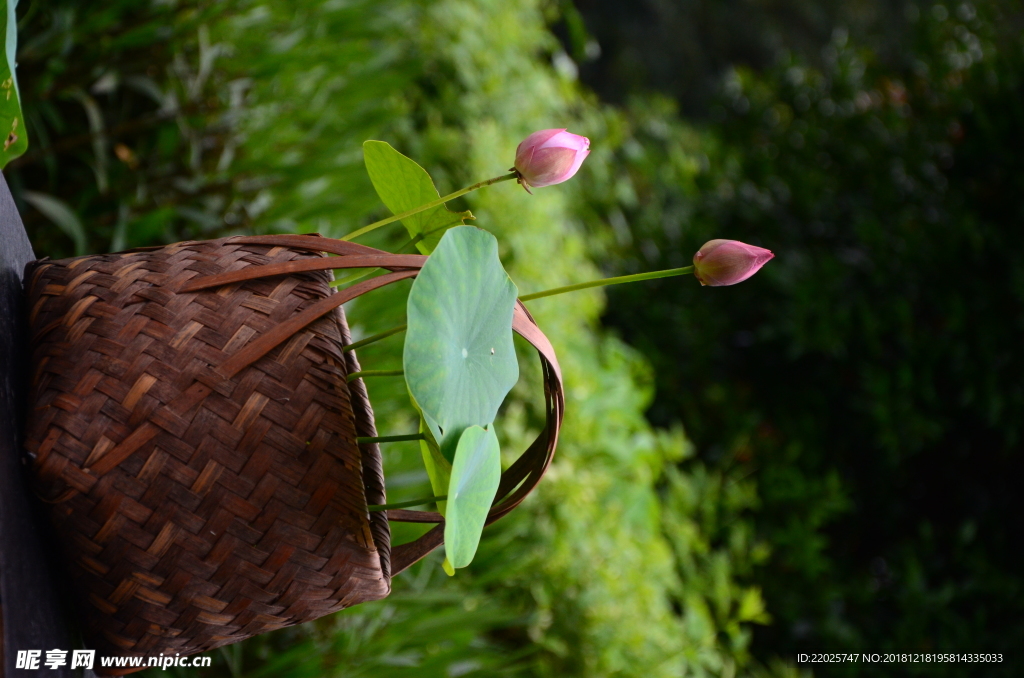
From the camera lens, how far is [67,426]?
35 cm

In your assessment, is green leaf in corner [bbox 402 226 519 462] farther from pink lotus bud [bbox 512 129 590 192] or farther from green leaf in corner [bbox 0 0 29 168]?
green leaf in corner [bbox 0 0 29 168]

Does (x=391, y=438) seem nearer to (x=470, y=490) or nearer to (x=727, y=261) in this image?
(x=470, y=490)

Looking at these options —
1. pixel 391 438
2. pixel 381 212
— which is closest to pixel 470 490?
pixel 391 438

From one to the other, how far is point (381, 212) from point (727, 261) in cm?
98

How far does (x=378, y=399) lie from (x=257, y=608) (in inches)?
23.0

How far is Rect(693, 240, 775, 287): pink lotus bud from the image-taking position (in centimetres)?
40

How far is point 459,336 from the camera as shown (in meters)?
0.37

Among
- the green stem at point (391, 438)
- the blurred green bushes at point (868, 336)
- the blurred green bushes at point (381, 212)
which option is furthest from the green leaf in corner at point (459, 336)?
the blurred green bushes at point (868, 336)

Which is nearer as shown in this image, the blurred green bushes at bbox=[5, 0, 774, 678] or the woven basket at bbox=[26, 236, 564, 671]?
the woven basket at bbox=[26, 236, 564, 671]

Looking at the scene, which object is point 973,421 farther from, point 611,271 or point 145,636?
point 145,636

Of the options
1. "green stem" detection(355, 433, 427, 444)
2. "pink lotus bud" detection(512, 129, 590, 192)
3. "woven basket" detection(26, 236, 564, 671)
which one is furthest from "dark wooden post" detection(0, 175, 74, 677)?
"pink lotus bud" detection(512, 129, 590, 192)

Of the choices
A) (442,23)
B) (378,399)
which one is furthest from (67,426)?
(442,23)

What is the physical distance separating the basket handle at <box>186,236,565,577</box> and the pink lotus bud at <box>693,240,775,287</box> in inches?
3.9

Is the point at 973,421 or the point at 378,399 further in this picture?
the point at 973,421
